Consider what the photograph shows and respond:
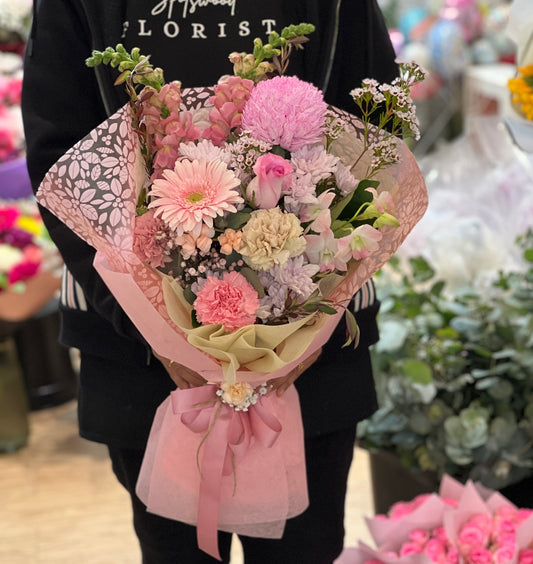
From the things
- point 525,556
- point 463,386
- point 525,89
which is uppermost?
point 525,89

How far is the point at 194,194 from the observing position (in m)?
1.04

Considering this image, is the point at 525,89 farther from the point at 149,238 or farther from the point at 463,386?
the point at 149,238

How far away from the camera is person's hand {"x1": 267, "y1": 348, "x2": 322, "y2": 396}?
4.13ft

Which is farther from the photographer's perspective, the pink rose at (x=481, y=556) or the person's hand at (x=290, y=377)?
the pink rose at (x=481, y=556)

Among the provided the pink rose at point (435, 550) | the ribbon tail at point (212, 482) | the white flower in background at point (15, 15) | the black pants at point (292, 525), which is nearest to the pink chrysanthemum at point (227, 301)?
the ribbon tail at point (212, 482)

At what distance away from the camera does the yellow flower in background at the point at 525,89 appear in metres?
1.65

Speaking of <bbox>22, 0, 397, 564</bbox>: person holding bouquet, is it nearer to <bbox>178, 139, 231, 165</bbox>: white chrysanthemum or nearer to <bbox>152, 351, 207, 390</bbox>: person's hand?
<bbox>152, 351, 207, 390</bbox>: person's hand

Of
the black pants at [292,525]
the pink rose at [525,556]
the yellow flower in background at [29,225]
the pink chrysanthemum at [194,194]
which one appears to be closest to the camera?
the pink chrysanthemum at [194,194]

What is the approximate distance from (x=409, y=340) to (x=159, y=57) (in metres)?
1.13

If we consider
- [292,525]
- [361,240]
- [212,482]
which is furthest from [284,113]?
[292,525]

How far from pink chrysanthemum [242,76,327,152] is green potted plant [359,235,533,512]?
1.10 m

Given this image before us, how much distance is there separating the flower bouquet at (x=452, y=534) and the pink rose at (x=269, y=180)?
78cm

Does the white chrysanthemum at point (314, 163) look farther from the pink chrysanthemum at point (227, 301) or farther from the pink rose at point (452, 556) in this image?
the pink rose at point (452, 556)

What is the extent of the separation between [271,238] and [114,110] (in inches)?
17.0
